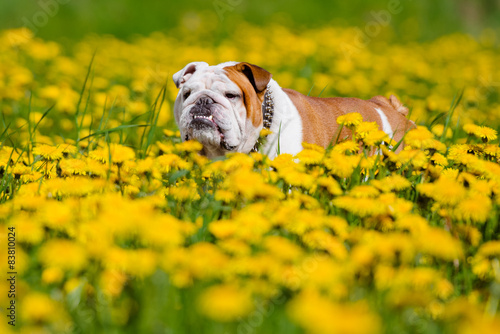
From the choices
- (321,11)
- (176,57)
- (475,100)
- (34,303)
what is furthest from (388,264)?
(321,11)

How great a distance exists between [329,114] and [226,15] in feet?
24.3

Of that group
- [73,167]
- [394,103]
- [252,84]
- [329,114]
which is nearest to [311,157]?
[73,167]

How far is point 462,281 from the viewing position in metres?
1.76

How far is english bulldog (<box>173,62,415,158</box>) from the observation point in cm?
276

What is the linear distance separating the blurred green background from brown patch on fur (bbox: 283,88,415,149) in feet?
18.2

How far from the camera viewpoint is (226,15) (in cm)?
1026

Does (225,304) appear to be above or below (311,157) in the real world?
below

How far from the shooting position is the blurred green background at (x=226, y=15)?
9.09m

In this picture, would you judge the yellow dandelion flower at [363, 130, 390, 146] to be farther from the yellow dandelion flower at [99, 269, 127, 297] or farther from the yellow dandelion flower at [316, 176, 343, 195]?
the yellow dandelion flower at [99, 269, 127, 297]

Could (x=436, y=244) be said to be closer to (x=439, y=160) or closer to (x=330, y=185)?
(x=330, y=185)

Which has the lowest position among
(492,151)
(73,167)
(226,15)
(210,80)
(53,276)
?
(53,276)

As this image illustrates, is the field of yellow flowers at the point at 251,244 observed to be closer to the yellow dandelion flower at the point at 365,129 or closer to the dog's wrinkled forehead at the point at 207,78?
the yellow dandelion flower at the point at 365,129

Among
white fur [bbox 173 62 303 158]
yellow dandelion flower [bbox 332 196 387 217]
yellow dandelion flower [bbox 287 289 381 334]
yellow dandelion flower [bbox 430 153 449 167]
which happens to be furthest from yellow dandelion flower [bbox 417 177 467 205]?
white fur [bbox 173 62 303 158]

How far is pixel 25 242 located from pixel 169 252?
50cm
